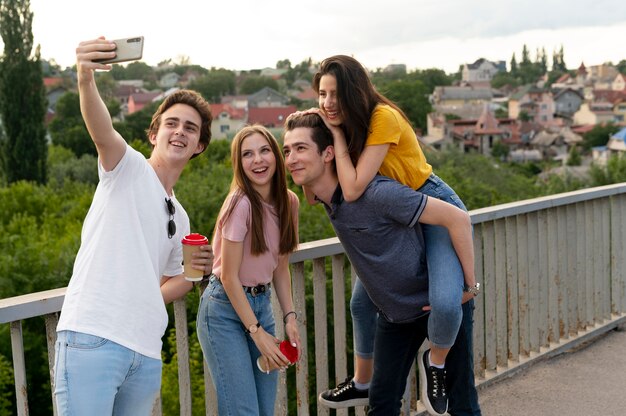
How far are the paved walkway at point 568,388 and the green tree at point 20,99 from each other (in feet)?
148

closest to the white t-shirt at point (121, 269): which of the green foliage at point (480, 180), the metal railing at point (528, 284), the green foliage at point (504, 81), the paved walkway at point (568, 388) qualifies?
the metal railing at point (528, 284)

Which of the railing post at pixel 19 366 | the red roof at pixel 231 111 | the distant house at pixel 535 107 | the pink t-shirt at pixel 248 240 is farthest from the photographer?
the distant house at pixel 535 107

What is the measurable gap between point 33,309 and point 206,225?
69.0ft

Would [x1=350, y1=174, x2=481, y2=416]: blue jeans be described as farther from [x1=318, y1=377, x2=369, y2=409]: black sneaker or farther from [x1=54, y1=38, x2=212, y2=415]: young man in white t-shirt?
[x1=54, y1=38, x2=212, y2=415]: young man in white t-shirt

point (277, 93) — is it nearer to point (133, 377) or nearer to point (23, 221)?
point (23, 221)

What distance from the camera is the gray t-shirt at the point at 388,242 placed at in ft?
9.22

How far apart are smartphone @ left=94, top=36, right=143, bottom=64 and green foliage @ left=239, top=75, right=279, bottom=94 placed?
135 metres

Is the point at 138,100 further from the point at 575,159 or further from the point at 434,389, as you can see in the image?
the point at 434,389

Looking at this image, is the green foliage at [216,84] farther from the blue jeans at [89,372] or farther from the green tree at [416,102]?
the blue jeans at [89,372]

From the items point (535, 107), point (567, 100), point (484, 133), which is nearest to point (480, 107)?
point (535, 107)

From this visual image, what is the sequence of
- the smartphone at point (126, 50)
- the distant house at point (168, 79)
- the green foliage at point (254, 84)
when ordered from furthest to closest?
the distant house at point (168, 79)
the green foliage at point (254, 84)
the smartphone at point (126, 50)

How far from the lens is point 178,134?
104 inches

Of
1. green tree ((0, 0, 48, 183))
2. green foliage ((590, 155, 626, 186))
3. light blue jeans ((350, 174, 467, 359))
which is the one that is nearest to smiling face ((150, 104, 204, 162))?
light blue jeans ((350, 174, 467, 359))

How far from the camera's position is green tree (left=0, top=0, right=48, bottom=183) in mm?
46875
